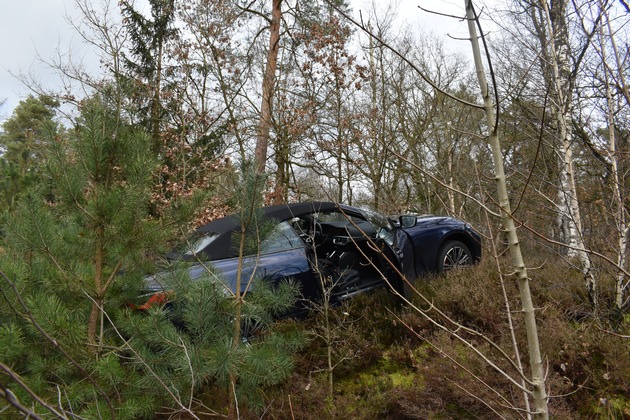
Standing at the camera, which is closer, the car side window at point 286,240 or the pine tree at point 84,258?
the pine tree at point 84,258

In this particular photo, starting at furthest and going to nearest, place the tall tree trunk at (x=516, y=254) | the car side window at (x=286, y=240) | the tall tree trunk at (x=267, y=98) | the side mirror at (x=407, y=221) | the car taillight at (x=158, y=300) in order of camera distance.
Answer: the tall tree trunk at (x=267, y=98)
the side mirror at (x=407, y=221)
the car side window at (x=286, y=240)
the car taillight at (x=158, y=300)
the tall tree trunk at (x=516, y=254)

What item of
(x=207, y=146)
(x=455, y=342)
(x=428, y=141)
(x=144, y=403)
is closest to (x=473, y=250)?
(x=455, y=342)

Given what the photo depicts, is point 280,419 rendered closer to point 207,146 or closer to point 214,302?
point 214,302

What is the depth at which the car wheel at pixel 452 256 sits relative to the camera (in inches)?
235

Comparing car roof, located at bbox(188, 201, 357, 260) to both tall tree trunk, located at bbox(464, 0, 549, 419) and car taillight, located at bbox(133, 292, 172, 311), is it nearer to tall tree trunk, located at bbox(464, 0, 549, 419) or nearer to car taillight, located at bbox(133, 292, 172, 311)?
car taillight, located at bbox(133, 292, 172, 311)

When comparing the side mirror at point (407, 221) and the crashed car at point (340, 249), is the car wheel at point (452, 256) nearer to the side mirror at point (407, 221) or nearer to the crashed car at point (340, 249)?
the crashed car at point (340, 249)

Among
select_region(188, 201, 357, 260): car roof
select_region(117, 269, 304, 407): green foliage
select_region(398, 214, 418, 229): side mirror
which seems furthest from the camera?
select_region(398, 214, 418, 229): side mirror

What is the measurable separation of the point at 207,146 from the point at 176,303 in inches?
398

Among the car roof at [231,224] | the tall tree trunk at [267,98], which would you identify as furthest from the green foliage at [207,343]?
the tall tree trunk at [267,98]

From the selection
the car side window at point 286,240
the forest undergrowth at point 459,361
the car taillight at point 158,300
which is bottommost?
the forest undergrowth at point 459,361

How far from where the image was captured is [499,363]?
3.83 m

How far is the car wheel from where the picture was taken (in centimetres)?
598

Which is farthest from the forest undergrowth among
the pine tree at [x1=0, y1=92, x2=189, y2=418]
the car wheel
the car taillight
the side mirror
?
the pine tree at [x1=0, y1=92, x2=189, y2=418]

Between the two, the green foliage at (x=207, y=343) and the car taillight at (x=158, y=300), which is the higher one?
the car taillight at (x=158, y=300)
